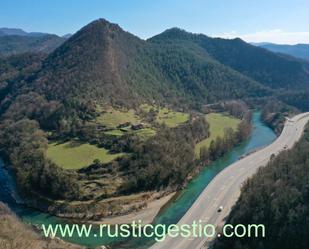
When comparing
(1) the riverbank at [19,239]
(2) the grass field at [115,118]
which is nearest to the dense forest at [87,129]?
(2) the grass field at [115,118]

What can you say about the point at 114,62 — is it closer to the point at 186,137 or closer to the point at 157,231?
the point at 186,137

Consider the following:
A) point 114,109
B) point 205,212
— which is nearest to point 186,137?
point 114,109

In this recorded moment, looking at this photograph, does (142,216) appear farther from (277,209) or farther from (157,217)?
(277,209)

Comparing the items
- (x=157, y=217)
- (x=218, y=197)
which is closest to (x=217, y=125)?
(x=218, y=197)

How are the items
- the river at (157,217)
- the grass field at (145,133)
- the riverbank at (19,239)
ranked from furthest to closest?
the grass field at (145,133)
the river at (157,217)
the riverbank at (19,239)

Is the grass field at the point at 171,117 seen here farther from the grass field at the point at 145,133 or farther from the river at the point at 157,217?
the river at the point at 157,217

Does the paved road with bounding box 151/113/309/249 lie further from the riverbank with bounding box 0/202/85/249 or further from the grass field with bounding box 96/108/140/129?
the grass field with bounding box 96/108/140/129

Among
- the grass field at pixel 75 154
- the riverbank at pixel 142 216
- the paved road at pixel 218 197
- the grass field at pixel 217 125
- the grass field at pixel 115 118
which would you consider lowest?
the riverbank at pixel 142 216
